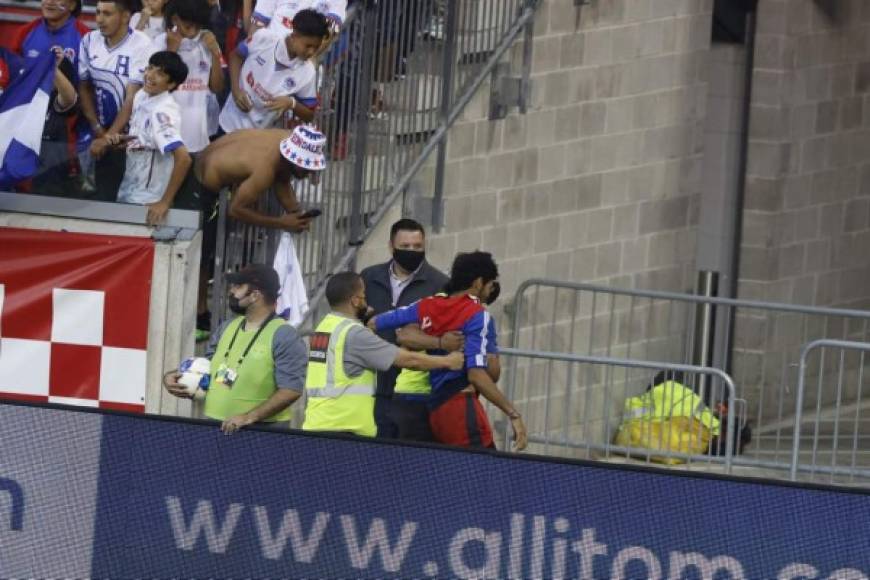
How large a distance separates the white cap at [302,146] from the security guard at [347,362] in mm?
1227

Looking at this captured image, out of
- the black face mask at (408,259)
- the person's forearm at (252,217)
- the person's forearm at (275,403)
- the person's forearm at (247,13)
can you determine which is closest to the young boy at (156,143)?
the person's forearm at (252,217)

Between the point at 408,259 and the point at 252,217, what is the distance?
886 millimetres

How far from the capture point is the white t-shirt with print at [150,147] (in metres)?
11.4

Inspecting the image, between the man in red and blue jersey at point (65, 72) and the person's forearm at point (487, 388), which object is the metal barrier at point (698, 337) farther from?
the person's forearm at point (487, 388)

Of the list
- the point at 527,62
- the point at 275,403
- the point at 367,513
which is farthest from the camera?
the point at 527,62

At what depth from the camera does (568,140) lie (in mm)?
15203

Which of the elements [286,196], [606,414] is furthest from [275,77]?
[606,414]

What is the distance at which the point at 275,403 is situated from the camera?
9.81m

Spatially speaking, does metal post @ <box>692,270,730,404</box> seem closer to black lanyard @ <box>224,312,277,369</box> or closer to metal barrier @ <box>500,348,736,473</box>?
metal barrier @ <box>500,348,736,473</box>

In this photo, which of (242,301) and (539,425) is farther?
(539,425)

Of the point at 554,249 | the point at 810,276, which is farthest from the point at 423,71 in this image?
the point at 810,276

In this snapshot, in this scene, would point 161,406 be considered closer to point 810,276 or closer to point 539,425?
point 539,425

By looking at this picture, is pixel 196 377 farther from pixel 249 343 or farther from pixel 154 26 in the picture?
pixel 154 26

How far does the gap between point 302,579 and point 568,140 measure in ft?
24.3
